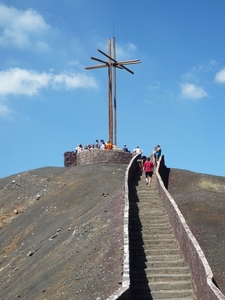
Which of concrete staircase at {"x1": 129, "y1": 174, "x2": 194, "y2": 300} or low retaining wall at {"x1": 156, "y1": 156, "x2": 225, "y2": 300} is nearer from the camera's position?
low retaining wall at {"x1": 156, "y1": 156, "x2": 225, "y2": 300}

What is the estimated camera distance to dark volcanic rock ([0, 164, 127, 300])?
15.4 meters

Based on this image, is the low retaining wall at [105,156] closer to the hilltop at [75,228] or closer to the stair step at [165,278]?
the hilltop at [75,228]

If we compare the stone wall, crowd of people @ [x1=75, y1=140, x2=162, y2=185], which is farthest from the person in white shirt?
the stone wall

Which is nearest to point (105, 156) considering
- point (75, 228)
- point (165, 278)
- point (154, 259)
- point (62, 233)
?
point (62, 233)

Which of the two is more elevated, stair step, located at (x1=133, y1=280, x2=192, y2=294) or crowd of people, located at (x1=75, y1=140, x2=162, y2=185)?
crowd of people, located at (x1=75, y1=140, x2=162, y2=185)

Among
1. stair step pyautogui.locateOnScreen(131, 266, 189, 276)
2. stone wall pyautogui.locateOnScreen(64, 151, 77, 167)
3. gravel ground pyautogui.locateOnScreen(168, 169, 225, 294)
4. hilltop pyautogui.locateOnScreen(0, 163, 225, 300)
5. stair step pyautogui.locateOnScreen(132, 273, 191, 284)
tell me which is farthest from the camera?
stone wall pyautogui.locateOnScreen(64, 151, 77, 167)

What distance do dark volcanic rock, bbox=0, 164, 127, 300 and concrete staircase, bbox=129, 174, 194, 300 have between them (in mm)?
617

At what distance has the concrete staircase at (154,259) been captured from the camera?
14156 mm

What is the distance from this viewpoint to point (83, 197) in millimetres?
29062

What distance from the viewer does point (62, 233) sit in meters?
23.2

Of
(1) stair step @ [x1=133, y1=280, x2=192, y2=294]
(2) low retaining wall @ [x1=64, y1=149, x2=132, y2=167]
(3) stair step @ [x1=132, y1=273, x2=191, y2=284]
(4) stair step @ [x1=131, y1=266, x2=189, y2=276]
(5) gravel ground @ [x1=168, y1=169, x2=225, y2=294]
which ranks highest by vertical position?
(2) low retaining wall @ [x1=64, y1=149, x2=132, y2=167]

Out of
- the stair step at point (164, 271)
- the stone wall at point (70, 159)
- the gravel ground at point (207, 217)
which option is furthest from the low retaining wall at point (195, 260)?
the stone wall at point (70, 159)

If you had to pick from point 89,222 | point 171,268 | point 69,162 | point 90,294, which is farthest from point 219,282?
point 69,162

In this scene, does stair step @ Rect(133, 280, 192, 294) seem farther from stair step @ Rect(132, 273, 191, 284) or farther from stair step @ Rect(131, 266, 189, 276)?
stair step @ Rect(131, 266, 189, 276)
